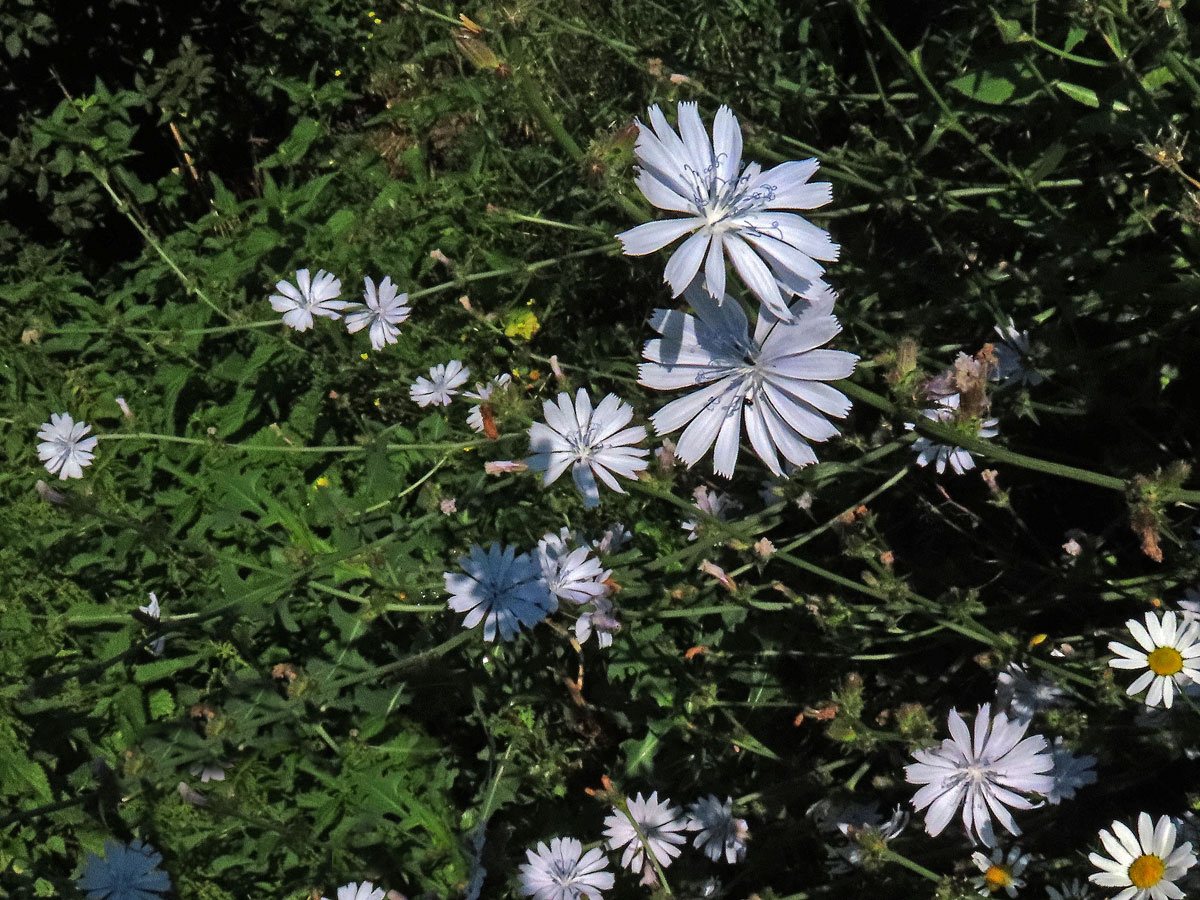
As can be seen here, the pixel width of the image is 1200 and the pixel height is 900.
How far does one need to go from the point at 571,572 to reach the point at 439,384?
113 cm

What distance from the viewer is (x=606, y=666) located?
9.24 ft

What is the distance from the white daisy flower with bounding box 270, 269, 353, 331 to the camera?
10.8 feet

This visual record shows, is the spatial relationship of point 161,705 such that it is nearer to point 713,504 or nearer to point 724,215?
point 713,504

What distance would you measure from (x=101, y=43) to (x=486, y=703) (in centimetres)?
426

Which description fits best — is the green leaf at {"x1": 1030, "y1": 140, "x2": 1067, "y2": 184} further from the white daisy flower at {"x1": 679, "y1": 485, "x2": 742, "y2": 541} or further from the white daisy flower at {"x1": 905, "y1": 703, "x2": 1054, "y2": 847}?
the white daisy flower at {"x1": 905, "y1": 703, "x2": 1054, "y2": 847}

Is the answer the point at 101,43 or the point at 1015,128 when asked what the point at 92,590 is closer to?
the point at 101,43

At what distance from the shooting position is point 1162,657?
197 cm

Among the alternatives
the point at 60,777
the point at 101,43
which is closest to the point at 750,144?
the point at 60,777

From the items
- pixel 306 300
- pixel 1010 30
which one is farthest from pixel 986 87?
pixel 306 300

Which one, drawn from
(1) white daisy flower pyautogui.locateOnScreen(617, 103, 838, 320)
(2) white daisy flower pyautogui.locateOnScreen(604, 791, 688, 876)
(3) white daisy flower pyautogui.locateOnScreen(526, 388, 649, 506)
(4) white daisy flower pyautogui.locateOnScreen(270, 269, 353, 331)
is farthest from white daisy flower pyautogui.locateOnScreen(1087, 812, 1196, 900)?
(4) white daisy flower pyautogui.locateOnScreen(270, 269, 353, 331)

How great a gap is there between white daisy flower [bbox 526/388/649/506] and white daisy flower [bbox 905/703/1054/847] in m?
0.92

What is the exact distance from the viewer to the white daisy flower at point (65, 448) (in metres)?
3.32

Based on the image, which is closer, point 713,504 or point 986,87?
point 986,87

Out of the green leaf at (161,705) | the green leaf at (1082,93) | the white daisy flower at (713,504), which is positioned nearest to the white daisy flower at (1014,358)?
the green leaf at (1082,93)
